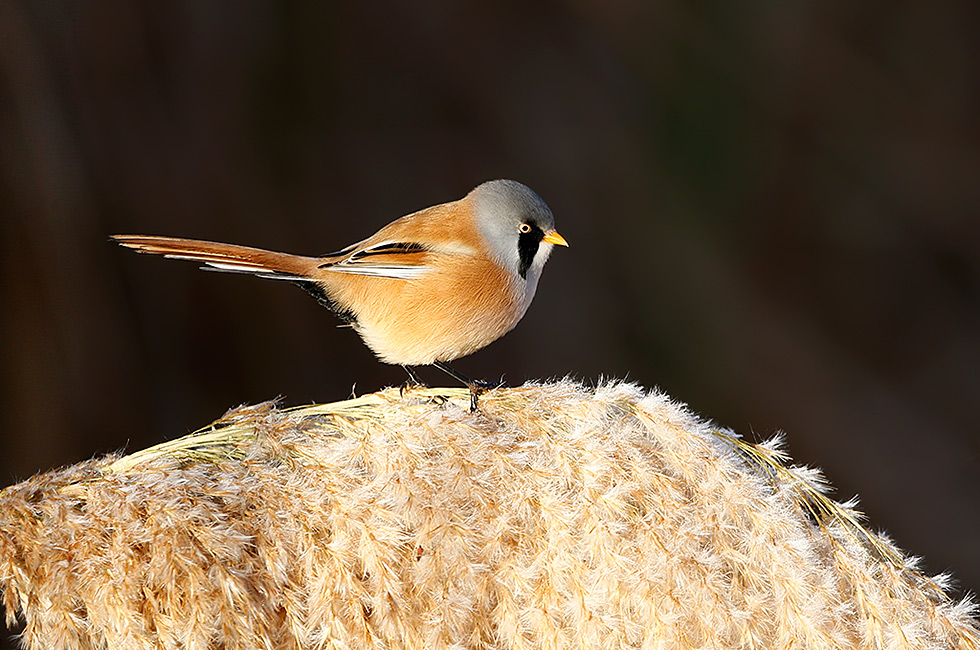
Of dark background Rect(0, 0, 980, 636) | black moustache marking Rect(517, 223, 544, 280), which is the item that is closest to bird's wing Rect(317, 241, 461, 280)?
black moustache marking Rect(517, 223, 544, 280)

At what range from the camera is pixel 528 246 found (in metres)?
1.32

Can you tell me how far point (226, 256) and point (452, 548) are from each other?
1.67ft

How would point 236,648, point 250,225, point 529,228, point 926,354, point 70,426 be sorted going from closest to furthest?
point 236,648
point 529,228
point 70,426
point 250,225
point 926,354

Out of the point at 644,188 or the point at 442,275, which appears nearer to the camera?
the point at 442,275

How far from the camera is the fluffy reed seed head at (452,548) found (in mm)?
848

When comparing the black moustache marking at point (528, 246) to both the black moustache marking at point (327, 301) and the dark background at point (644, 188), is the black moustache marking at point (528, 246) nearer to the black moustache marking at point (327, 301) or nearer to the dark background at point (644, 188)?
the black moustache marking at point (327, 301)

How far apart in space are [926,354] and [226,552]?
12.0 feet

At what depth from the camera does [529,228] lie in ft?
4.28

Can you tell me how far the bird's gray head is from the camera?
1286mm

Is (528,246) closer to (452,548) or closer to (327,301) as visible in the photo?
(327,301)

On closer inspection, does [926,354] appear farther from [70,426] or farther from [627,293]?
[70,426]

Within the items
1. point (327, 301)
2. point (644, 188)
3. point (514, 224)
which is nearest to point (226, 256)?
point (327, 301)

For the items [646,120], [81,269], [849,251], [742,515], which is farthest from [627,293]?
[742,515]

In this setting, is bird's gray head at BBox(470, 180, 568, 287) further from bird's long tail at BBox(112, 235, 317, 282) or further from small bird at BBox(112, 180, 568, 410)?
bird's long tail at BBox(112, 235, 317, 282)
